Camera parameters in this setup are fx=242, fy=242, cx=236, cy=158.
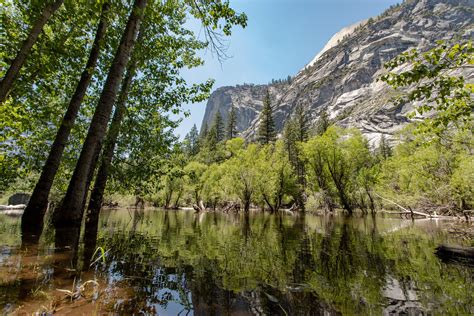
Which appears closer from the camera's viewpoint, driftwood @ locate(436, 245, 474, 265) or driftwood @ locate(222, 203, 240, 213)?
driftwood @ locate(436, 245, 474, 265)

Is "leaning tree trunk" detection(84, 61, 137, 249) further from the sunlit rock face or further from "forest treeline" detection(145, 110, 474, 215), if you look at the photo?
the sunlit rock face

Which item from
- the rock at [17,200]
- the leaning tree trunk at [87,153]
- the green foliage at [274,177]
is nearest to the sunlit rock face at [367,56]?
the green foliage at [274,177]

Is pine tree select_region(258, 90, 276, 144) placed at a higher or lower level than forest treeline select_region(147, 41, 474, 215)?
higher

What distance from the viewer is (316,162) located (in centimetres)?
3195

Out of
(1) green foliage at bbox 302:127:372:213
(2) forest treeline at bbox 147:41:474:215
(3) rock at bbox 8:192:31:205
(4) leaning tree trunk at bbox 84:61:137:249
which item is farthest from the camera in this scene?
(3) rock at bbox 8:192:31:205

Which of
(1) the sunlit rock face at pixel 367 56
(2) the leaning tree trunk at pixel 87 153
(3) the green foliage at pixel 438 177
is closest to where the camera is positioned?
(2) the leaning tree trunk at pixel 87 153

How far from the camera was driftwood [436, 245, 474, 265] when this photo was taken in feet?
18.9

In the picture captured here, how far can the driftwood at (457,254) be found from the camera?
5.76 meters

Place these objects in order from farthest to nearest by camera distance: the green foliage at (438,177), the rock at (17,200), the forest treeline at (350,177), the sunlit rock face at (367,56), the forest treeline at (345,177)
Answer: the sunlit rock face at (367,56)
the rock at (17,200)
the forest treeline at (350,177)
the forest treeline at (345,177)
the green foliage at (438,177)

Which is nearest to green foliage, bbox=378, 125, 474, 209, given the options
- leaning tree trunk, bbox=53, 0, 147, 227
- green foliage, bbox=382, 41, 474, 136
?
green foliage, bbox=382, 41, 474, 136

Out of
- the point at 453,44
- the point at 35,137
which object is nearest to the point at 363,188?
the point at 453,44

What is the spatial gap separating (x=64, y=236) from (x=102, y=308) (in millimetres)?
3914

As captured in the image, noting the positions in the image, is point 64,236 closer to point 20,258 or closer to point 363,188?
point 20,258

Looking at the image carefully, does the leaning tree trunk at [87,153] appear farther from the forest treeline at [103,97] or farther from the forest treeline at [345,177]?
the forest treeline at [345,177]
